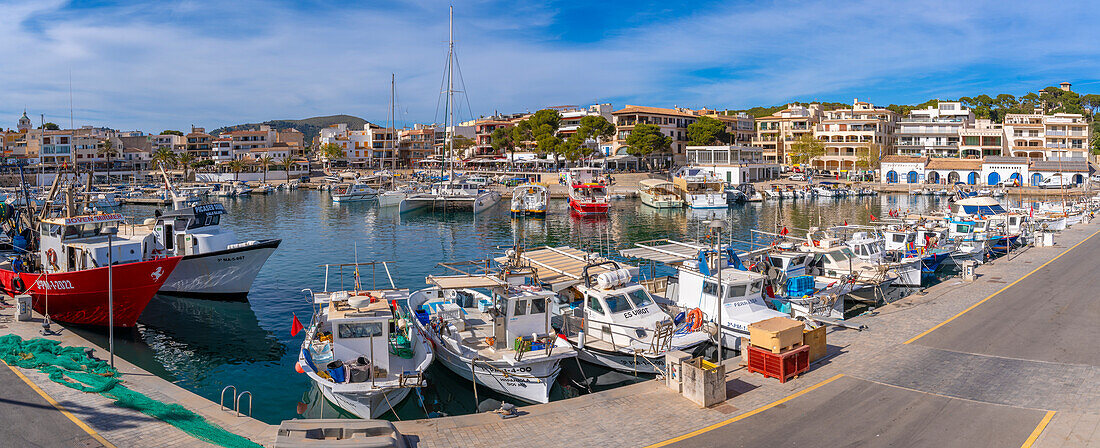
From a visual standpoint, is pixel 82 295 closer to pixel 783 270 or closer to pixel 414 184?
pixel 783 270

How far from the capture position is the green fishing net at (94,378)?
1225 cm

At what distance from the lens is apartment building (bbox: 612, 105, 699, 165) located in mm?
117812

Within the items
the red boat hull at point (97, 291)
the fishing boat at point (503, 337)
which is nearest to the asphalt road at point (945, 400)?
the fishing boat at point (503, 337)

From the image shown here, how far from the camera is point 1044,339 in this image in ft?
57.7

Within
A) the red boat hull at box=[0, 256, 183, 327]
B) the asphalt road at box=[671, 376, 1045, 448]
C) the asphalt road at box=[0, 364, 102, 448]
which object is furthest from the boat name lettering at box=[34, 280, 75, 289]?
the asphalt road at box=[671, 376, 1045, 448]

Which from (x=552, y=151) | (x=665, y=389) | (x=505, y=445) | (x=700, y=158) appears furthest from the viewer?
(x=552, y=151)

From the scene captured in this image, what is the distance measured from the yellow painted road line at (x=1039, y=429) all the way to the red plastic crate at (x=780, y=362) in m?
4.32

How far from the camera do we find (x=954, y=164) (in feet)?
325

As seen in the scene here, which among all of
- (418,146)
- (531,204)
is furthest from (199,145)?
(531,204)

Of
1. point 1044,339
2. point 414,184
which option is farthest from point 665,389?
point 414,184

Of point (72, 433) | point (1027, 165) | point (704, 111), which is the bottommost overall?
point (72, 433)

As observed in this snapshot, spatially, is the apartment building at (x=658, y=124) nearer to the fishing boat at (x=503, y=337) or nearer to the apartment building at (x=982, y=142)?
the apartment building at (x=982, y=142)

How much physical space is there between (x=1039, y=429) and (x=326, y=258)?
36.1 metres

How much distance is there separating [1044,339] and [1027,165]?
92611mm
